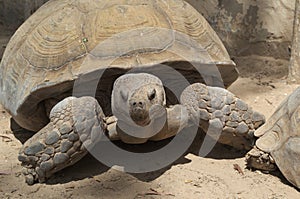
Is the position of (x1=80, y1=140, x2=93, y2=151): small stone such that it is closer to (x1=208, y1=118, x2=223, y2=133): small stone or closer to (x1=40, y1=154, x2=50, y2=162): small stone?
(x1=40, y1=154, x2=50, y2=162): small stone

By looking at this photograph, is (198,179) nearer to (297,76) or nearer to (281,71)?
(297,76)

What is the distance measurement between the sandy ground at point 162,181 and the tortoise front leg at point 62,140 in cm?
11

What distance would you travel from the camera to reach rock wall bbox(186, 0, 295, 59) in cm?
449

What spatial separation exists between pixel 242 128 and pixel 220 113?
0.54 feet

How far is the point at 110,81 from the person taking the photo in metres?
2.85

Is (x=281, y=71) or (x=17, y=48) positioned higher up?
(x=17, y=48)

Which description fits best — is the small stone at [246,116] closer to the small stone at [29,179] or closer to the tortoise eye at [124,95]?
the tortoise eye at [124,95]

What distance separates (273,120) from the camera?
2775 millimetres

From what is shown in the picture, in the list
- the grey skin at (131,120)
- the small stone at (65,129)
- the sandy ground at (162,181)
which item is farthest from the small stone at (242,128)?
the small stone at (65,129)

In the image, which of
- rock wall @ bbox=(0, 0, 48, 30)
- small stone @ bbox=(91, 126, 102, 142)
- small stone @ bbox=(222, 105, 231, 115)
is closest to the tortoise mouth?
small stone @ bbox=(91, 126, 102, 142)

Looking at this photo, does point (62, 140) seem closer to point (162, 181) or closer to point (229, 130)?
point (162, 181)

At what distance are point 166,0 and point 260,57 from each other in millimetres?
1873

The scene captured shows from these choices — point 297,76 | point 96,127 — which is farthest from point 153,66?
point 297,76

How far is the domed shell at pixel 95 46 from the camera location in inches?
107
